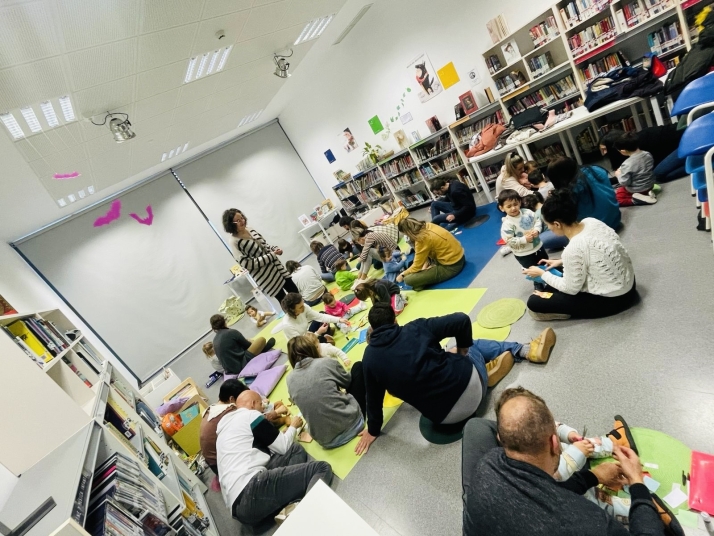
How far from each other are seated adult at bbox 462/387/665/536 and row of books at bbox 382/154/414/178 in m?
6.02

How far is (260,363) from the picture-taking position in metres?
4.36

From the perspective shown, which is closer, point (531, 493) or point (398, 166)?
point (531, 493)

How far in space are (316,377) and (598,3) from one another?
16.5ft

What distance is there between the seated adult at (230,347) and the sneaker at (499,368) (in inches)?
127

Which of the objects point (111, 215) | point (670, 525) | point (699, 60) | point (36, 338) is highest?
point (111, 215)

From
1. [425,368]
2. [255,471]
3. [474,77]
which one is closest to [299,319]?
[255,471]

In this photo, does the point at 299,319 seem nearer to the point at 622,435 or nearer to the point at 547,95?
the point at 622,435

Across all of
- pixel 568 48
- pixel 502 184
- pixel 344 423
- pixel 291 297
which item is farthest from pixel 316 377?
pixel 568 48

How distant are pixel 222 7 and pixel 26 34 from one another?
55.8 inches

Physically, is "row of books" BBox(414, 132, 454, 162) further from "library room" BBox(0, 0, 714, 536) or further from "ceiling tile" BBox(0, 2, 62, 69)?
"ceiling tile" BBox(0, 2, 62, 69)

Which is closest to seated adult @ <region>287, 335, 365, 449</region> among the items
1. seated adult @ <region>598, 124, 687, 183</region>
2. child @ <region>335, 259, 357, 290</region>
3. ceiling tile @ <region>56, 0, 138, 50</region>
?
child @ <region>335, 259, 357, 290</region>

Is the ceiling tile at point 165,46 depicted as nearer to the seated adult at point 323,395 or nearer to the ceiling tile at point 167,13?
the ceiling tile at point 167,13

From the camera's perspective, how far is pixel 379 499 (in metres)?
2.05

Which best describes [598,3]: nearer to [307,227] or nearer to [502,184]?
[502,184]
